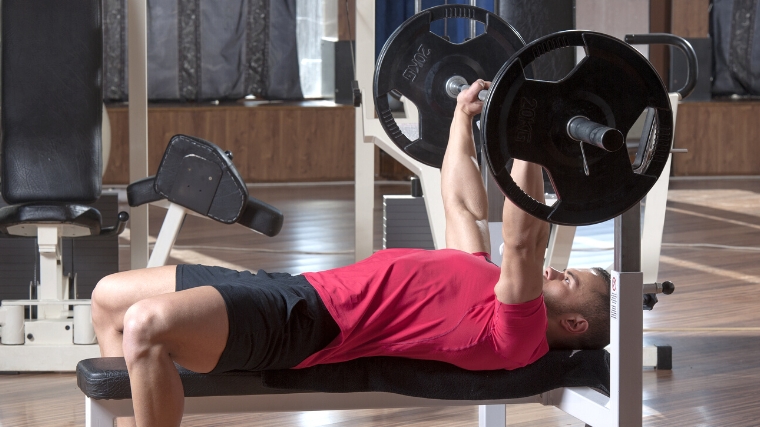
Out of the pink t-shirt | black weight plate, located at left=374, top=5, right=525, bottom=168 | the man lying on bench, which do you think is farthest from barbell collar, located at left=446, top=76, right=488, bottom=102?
the pink t-shirt

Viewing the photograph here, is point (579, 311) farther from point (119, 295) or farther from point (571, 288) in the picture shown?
point (119, 295)

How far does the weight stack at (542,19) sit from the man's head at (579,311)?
3.59ft

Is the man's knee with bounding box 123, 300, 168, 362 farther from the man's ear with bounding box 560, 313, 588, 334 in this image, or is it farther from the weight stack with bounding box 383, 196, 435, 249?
the weight stack with bounding box 383, 196, 435, 249

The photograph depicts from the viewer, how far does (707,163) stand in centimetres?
720

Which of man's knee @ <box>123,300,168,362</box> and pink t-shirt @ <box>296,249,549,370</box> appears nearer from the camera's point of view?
man's knee @ <box>123,300,168,362</box>

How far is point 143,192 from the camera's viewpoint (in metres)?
2.54

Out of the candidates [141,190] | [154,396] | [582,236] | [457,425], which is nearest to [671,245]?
[582,236]

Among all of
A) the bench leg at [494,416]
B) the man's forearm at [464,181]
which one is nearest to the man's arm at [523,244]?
the man's forearm at [464,181]

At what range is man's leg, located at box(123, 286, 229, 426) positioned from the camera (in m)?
1.50

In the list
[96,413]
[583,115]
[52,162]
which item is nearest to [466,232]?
[583,115]

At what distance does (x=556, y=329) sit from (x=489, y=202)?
0.45 m

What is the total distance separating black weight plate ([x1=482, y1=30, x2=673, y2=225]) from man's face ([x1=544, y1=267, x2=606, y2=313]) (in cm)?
41

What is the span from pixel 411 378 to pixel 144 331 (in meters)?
0.46

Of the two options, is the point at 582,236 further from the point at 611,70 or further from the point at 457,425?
the point at 611,70
